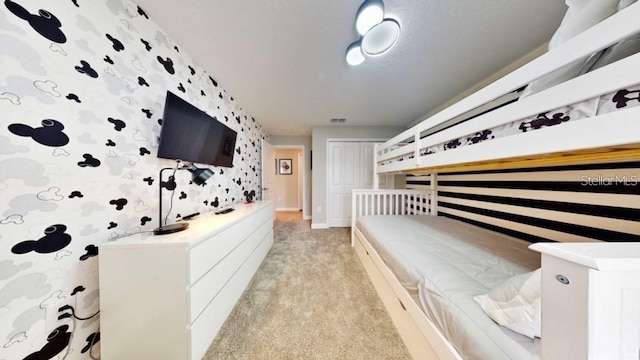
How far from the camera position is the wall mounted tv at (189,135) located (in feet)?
4.36

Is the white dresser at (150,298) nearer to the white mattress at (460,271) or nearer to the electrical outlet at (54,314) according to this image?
the electrical outlet at (54,314)

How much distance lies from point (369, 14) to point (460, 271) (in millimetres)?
1582

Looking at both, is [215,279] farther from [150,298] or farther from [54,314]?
[54,314]

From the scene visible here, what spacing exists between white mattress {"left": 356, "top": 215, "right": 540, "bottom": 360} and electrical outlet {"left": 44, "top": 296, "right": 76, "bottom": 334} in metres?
1.78

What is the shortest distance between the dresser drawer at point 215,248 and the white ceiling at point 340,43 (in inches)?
59.9

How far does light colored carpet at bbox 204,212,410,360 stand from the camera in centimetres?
118

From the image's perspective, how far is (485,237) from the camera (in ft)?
5.42

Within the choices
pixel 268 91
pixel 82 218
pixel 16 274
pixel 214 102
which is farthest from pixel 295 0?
pixel 16 274

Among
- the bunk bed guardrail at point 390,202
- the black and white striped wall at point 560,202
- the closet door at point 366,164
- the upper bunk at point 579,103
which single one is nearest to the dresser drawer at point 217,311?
the bunk bed guardrail at point 390,202

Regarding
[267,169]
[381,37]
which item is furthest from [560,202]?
[267,169]

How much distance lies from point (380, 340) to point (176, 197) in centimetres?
192

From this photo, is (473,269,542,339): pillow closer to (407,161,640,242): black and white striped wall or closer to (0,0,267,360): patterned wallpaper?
(407,161,640,242): black and white striped wall

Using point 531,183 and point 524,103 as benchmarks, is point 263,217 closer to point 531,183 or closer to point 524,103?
point 524,103

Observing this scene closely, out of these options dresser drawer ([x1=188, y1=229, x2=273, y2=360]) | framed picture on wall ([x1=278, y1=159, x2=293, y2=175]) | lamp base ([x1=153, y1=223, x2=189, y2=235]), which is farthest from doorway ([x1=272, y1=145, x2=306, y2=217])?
lamp base ([x1=153, y1=223, x2=189, y2=235])
